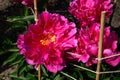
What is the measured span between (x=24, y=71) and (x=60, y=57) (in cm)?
46

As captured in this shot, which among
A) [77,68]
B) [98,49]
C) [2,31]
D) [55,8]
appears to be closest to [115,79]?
[77,68]

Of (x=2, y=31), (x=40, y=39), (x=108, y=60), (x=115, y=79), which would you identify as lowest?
(x=2, y=31)

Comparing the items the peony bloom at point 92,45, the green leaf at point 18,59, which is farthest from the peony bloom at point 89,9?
the green leaf at point 18,59

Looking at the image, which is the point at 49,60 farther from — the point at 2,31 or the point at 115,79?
the point at 2,31

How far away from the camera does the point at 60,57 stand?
142cm

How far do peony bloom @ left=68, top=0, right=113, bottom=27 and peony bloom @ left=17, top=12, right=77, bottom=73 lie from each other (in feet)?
0.45

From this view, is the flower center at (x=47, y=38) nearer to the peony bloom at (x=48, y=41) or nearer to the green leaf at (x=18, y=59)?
the peony bloom at (x=48, y=41)

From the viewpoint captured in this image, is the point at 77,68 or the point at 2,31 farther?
the point at 2,31

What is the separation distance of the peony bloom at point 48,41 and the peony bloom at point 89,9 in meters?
0.14

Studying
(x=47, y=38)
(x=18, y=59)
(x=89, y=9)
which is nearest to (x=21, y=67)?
(x=18, y=59)

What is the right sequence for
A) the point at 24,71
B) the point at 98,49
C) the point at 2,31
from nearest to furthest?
the point at 98,49 < the point at 24,71 < the point at 2,31

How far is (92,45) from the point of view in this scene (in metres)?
1.43

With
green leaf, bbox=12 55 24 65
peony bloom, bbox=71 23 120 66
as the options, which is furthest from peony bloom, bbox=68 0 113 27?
green leaf, bbox=12 55 24 65

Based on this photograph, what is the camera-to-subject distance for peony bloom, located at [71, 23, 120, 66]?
1.43 meters
